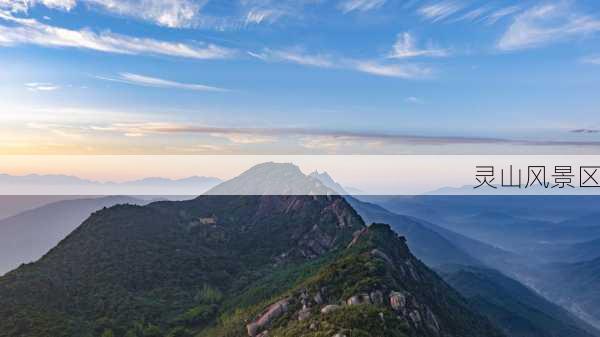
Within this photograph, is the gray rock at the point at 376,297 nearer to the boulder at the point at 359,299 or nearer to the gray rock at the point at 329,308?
the boulder at the point at 359,299

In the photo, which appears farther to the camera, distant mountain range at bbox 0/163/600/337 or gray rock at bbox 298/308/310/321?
distant mountain range at bbox 0/163/600/337

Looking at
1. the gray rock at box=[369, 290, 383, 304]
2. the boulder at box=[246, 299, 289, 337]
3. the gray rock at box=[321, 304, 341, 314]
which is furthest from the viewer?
the boulder at box=[246, 299, 289, 337]

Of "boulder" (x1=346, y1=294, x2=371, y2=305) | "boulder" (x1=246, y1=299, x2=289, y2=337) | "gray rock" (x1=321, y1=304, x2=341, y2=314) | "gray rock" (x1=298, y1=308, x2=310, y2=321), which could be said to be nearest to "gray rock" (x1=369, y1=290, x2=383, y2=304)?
"boulder" (x1=346, y1=294, x2=371, y2=305)

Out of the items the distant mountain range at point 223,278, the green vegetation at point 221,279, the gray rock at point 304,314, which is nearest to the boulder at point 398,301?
the distant mountain range at point 223,278

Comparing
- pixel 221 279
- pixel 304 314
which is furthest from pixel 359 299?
pixel 221 279

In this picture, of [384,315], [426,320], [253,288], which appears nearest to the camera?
[384,315]

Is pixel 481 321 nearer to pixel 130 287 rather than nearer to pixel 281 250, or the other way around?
pixel 281 250

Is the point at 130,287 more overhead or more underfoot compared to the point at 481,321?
more overhead

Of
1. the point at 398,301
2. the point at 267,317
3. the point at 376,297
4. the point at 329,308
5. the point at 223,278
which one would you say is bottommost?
the point at 223,278

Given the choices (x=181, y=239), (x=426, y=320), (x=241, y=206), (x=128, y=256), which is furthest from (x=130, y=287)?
(x=241, y=206)

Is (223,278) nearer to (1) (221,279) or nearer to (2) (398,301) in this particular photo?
(1) (221,279)

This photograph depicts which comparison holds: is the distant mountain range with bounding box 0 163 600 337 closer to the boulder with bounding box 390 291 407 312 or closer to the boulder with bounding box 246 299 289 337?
the boulder with bounding box 390 291 407 312
